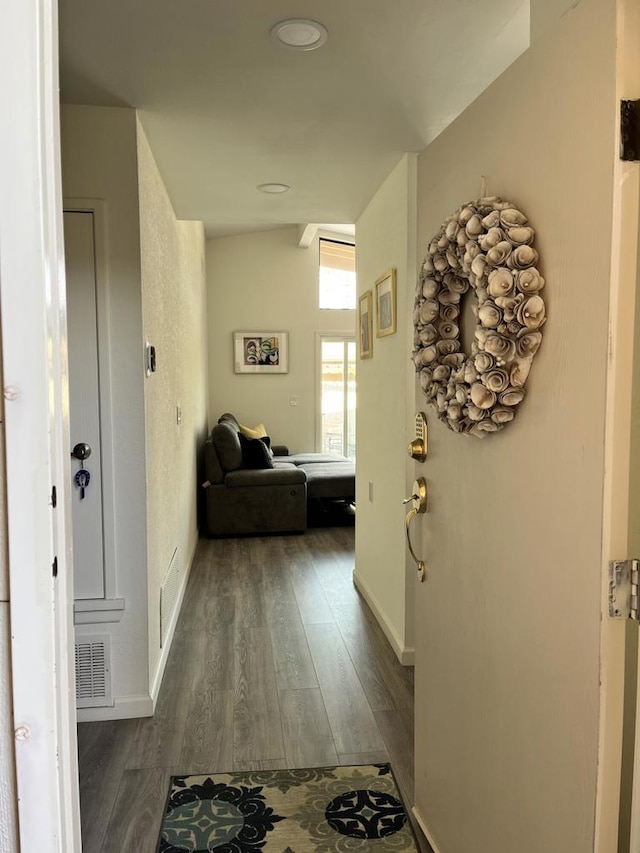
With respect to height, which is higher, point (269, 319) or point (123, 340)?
point (269, 319)

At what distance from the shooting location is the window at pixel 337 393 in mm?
8242

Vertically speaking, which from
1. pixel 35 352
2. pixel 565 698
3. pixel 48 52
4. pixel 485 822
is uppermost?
pixel 48 52

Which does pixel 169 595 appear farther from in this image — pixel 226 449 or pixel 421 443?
pixel 226 449

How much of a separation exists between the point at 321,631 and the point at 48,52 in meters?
3.04

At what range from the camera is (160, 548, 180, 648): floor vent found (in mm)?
2932

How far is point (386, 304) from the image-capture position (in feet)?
10.6

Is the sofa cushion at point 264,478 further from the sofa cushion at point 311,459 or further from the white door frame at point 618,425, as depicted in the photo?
the white door frame at point 618,425

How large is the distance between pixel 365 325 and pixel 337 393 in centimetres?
453

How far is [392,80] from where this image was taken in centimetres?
210

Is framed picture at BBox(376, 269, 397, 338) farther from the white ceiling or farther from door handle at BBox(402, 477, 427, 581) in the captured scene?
door handle at BBox(402, 477, 427, 581)

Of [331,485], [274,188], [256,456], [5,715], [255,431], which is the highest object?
[274,188]

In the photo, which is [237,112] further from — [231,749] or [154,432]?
[231,749]

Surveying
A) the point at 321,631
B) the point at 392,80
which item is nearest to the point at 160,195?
the point at 392,80

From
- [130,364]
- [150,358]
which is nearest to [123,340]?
[130,364]
